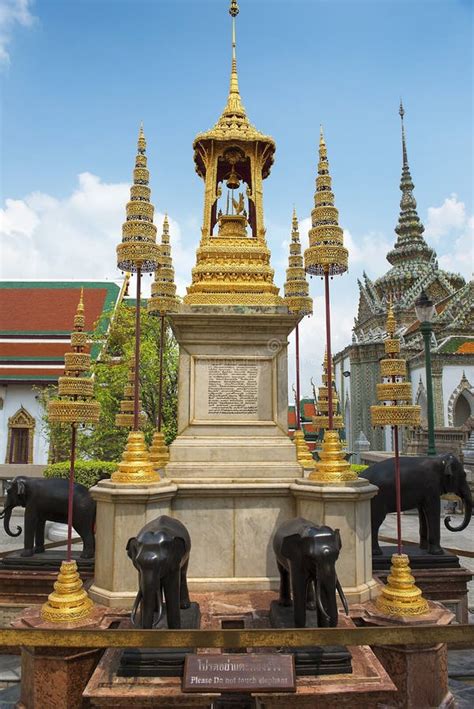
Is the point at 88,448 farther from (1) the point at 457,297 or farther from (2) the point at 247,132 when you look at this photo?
(1) the point at 457,297

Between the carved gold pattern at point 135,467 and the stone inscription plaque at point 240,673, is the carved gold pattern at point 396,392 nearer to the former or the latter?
the carved gold pattern at point 135,467

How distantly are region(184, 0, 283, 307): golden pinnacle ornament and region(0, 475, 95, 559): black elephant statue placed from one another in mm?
3751

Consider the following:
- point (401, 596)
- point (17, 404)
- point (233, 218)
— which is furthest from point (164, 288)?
point (17, 404)

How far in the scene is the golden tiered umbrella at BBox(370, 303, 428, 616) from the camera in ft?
19.8

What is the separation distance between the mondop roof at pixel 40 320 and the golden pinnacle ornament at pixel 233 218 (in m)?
19.4

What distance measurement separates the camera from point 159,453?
9172 millimetres

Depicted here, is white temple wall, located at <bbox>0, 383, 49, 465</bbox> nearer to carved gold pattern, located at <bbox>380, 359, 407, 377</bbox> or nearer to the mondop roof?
the mondop roof

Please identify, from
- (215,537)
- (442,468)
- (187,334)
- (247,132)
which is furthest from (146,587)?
(247,132)

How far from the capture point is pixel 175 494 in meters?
6.93

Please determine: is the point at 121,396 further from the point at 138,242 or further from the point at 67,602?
the point at 67,602

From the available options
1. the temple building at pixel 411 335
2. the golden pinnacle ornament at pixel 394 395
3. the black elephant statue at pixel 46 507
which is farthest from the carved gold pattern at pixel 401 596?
the temple building at pixel 411 335

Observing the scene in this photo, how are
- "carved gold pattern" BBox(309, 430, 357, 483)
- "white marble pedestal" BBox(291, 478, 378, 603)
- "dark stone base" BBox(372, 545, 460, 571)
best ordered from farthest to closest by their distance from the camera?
"dark stone base" BBox(372, 545, 460, 571), "carved gold pattern" BBox(309, 430, 357, 483), "white marble pedestal" BBox(291, 478, 378, 603)

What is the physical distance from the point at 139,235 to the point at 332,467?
441cm

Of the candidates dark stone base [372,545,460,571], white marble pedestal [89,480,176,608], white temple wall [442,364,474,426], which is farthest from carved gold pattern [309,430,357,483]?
white temple wall [442,364,474,426]
